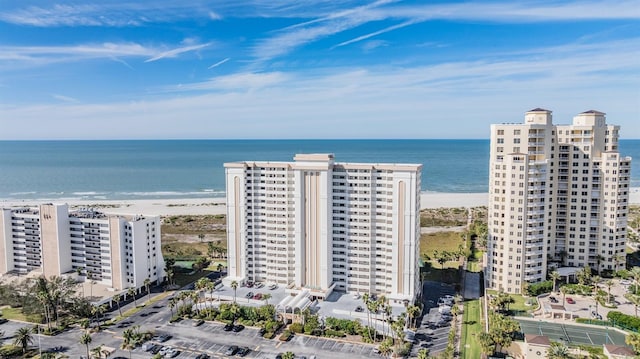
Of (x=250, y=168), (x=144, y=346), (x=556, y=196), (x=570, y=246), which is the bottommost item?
(x=144, y=346)

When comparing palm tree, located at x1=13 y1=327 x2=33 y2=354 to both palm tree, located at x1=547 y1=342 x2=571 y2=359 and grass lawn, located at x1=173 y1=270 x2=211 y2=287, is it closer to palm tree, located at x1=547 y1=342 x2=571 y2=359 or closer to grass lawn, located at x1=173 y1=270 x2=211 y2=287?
grass lawn, located at x1=173 y1=270 x2=211 y2=287

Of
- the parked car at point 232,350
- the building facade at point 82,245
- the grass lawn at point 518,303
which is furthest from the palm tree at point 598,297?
the building facade at point 82,245

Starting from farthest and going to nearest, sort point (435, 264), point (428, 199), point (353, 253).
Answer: point (428, 199), point (435, 264), point (353, 253)

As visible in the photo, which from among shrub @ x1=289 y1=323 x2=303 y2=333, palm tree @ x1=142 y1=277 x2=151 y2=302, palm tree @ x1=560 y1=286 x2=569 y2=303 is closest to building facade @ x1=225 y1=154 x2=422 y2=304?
shrub @ x1=289 y1=323 x2=303 y2=333

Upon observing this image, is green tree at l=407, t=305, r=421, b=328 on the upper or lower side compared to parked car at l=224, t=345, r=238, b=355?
upper

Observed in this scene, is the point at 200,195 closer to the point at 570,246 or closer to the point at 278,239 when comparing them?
the point at 278,239

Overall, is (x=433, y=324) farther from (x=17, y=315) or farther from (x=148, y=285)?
(x=17, y=315)

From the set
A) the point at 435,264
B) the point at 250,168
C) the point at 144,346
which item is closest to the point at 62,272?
the point at 144,346
